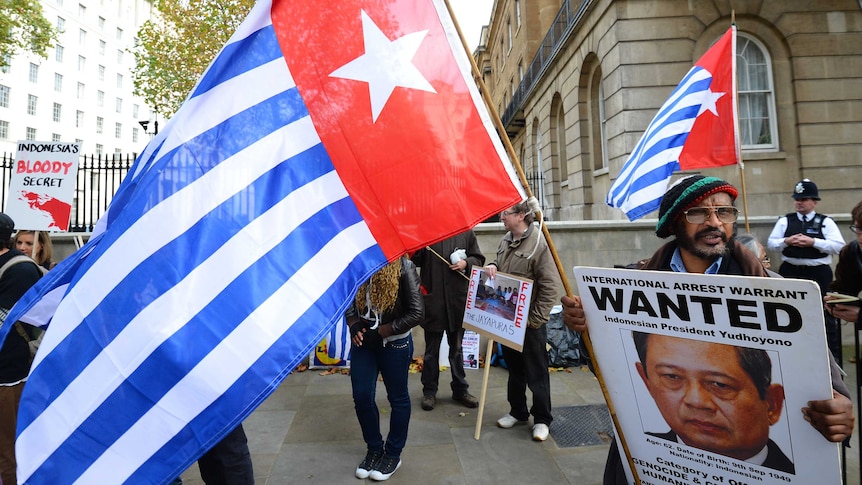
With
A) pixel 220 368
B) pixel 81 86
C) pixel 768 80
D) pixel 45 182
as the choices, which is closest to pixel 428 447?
pixel 220 368

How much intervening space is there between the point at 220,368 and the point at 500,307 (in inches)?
120

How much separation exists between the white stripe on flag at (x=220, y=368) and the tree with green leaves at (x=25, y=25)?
21.6 metres

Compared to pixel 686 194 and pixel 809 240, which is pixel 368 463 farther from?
pixel 809 240

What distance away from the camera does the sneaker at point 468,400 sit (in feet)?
16.9

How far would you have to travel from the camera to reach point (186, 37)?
54.3ft

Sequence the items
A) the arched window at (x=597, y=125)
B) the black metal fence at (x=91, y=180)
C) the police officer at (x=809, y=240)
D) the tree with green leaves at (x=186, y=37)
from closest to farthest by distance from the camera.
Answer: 1. the police officer at (x=809, y=240)
2. the black metal fence at (x=91, y=180)
3. the arched window at (x=597, y=125)
4. the tree with green leaves at (x=186, y=37)

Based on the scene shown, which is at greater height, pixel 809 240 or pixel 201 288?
pixel 809 240

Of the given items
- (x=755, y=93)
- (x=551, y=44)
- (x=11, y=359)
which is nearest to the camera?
(x=11, y=359)

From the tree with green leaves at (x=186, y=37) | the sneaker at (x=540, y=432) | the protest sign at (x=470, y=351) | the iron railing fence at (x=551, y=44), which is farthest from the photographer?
the tree with green leaves at (x=186, y=37)

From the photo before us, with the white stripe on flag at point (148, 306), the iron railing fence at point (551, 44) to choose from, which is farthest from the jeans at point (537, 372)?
the iron railing fence at point (551, 44)

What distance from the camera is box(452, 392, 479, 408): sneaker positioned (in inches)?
202

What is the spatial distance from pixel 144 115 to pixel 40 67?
2261 cm

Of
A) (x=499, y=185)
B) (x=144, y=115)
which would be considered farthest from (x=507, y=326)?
(x=144, y=115)

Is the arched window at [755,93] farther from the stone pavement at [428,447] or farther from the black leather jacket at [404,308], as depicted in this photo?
the black leather jacket at [404,308]
